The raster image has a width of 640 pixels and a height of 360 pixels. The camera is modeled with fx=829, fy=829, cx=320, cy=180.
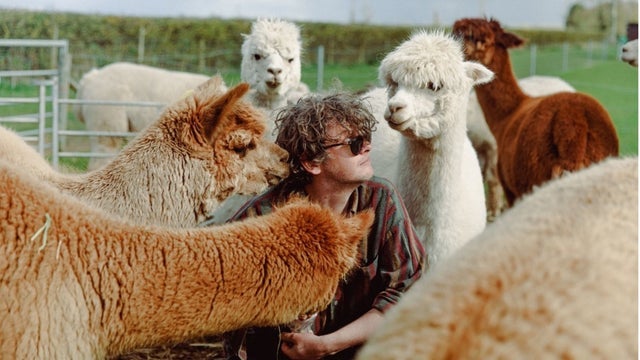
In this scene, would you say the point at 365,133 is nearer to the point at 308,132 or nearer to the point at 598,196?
the point at 308,132

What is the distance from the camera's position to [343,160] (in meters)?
3.42

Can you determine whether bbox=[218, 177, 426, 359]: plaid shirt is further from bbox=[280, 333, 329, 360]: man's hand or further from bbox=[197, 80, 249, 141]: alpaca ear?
bbox=[197, 80, 249, 141]: alpaca ear

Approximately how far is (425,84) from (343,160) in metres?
1.64

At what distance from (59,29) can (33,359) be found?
20421 mm

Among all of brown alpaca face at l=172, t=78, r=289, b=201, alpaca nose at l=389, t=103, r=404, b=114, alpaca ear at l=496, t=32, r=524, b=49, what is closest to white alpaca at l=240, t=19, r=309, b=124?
alpaca nose at l=389, t=103, r=404, b=114

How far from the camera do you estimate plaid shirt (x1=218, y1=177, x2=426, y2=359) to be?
3.38 metres

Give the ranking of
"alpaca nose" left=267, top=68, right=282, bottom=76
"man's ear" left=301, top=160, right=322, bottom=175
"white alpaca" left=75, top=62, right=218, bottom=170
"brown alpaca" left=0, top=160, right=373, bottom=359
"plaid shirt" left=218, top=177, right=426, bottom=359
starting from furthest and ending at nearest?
"white alpaca" left=75, top=62, right=218, bottom=170 → "alpaca nose" left=267, top=68, right=282, bottom=76 → "man's ear" left=301, top=160, right=322, bottom=175 → "plaid shirt" left=218, top=177, right=426, bottom=359 → "brown alpaca" left=0, top=160, right=373, bottom=359

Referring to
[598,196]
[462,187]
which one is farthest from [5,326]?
[462,187]

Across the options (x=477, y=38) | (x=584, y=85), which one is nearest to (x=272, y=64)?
(x=477, y=38)

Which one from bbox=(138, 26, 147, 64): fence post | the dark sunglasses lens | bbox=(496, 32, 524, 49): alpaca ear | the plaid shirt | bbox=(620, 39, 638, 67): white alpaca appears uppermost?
bbox=(138, 26, 147, 64): fence post

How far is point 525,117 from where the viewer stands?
26.3 feet

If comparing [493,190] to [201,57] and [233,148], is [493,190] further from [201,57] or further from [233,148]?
[201,57]

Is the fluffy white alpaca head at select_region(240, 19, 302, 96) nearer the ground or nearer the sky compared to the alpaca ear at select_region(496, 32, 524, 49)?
nearer the ground

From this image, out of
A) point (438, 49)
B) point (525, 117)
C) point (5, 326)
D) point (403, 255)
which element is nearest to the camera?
point (5, 326)
